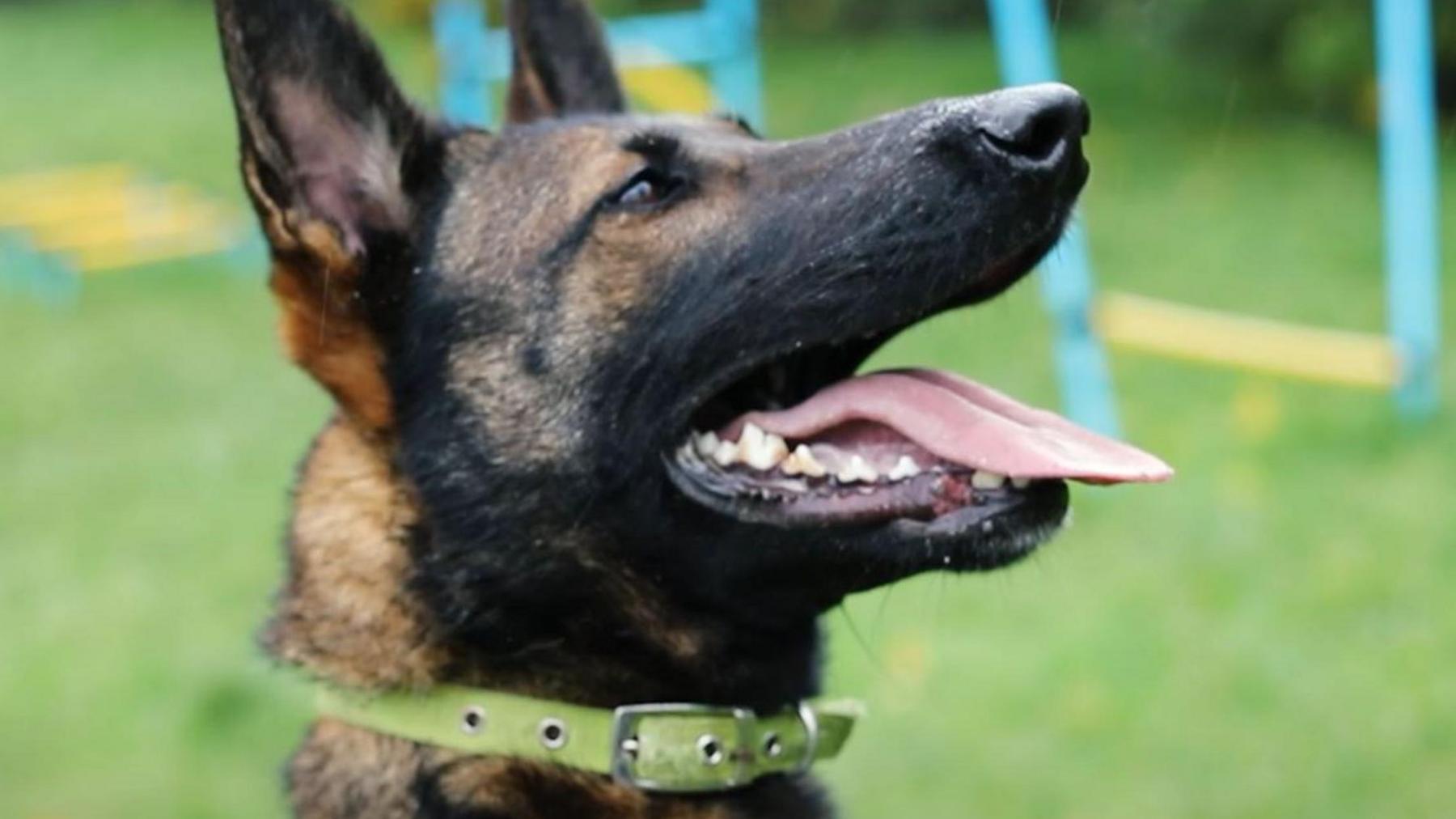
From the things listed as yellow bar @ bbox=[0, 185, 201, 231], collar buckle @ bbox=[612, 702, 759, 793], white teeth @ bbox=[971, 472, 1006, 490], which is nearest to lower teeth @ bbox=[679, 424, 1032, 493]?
white teeth @ bbox=[971, 472, 1006, 490]

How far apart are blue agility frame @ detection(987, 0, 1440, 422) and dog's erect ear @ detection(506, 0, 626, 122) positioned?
11.6 feet

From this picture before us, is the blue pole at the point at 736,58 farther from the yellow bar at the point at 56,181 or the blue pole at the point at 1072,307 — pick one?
the yellow bar at the point at 56,181

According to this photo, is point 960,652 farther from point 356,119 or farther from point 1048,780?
point 356,119

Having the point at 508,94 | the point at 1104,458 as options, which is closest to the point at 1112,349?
the point at 508,94

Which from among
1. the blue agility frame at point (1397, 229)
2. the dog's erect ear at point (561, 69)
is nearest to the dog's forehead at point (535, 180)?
the dog's erect ear at point (561, 69)

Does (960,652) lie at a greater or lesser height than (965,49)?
greater

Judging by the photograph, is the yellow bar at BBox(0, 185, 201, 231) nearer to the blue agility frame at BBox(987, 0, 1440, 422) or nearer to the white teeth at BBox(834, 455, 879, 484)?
the blue agility frame at BBox(987, 0, 1440, 422)

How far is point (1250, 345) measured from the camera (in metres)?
7.75

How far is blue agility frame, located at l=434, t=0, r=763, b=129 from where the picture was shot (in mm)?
8484

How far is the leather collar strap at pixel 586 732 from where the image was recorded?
8.69 ft

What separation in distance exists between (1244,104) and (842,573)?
1255 centimetres

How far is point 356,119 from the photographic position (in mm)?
2895

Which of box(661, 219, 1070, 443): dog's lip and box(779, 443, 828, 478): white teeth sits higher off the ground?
box(661, 219, 1070, 443): dog's lip

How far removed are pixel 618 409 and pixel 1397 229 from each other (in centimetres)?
541
